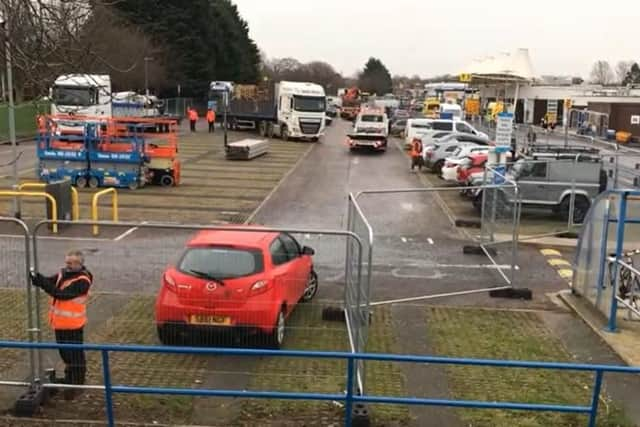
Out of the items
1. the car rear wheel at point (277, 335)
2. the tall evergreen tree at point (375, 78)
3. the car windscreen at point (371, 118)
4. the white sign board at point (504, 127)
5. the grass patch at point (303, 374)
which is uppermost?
the tall evergreen tree at point (375, 78)

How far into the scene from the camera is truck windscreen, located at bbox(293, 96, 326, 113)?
4350cm

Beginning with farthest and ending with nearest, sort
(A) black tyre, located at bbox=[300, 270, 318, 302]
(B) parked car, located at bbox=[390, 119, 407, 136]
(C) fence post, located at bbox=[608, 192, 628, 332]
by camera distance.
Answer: (B) parked car, located at bbox=[390, 119, 407, 136] → (C) fence post, located at bbox=[608, 192, 628, 332] → (A) black tyre, located at bbox=[300, 270, 318, 302]

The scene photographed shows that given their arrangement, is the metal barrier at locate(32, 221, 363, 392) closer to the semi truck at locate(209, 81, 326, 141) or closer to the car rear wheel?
the car rear wheel

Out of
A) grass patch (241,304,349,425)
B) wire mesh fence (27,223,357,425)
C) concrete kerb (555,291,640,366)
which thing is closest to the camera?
grass patch (241,304,349,425)

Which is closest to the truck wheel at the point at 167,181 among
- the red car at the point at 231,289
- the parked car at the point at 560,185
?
the parked car at the point at 560,185

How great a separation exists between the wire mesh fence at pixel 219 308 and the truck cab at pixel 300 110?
35.0 m

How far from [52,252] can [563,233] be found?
1226 cm

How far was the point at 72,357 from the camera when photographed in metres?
7.38

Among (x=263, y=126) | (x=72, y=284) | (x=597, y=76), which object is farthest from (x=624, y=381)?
(x=597, y=76)

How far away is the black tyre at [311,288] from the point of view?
8768 millimetres

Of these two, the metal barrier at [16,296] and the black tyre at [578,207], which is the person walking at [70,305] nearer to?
the metal barrier at [16,296]

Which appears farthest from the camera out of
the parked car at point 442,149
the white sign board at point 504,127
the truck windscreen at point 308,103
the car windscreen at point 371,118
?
the truck windscreen at point 308,103

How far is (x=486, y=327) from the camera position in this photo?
1040 cm

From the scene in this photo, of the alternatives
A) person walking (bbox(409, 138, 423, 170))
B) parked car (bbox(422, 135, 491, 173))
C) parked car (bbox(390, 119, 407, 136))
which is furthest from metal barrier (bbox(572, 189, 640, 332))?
parked car (bbox(390, 119, 407, 136))
